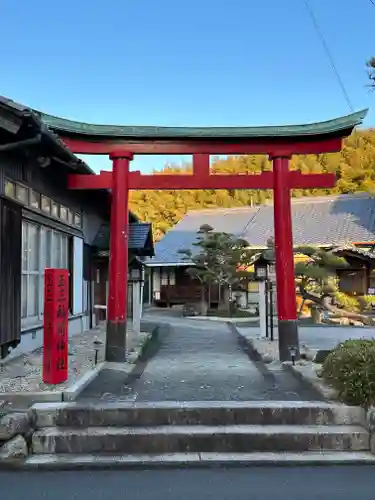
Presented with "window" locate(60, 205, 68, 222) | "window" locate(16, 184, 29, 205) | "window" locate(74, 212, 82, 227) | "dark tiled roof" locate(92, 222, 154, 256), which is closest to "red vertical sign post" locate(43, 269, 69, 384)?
"window" locate(16, 184, 29, 205)

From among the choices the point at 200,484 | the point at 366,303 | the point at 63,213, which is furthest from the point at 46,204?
the point at 366,303

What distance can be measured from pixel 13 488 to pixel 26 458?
2.24ft

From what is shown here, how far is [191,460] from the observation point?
5.12 m

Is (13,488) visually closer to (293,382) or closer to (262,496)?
(262,496)

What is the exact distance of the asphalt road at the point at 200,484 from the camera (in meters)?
4.36

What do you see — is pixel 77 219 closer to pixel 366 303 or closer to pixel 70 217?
pixel 70 217

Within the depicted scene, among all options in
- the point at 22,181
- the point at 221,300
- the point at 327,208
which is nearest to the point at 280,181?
the point at 22,181

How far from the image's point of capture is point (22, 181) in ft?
31.7

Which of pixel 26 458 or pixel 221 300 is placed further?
pixel 221 300

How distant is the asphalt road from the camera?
14.3ft

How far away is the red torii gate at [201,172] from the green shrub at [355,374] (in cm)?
321

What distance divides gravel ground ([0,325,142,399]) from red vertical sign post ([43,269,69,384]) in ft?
0.54

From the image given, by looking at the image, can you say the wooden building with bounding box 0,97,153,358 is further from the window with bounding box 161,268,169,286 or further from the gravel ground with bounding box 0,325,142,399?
the window with bounding box 161,268,169,286

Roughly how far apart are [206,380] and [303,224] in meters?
26.9
